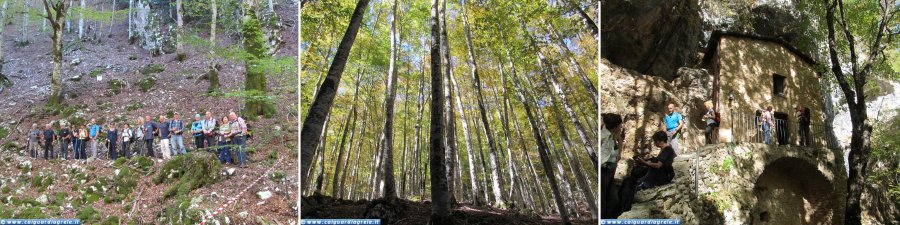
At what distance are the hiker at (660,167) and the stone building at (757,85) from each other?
2.04 m

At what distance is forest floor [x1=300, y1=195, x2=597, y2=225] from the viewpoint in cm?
433

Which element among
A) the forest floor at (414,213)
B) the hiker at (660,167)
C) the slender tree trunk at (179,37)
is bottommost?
the forest floor at (414,213)

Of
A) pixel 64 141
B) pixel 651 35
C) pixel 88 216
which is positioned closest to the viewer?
pixel 88 216

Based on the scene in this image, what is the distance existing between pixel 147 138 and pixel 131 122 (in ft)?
2.30

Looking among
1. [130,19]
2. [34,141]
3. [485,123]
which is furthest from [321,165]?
[130,19]

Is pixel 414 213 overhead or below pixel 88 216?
overhead

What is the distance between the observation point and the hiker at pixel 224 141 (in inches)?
289

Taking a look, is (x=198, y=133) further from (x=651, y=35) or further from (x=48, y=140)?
(x=651, y=35)

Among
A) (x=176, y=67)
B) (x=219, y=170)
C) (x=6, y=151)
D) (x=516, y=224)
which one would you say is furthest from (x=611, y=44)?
(x=6, y=151)

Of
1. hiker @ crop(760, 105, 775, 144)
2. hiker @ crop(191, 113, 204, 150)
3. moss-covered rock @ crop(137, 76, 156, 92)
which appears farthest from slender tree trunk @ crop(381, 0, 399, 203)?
hiker @ crop(760, 105, 775, 144)

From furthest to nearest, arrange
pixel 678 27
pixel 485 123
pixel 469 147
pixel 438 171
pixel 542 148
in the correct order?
1. pixel 678 27
2. pixel 542 148
3. pixel 485 123
4. pixel 469 147
5. pixel 438 171

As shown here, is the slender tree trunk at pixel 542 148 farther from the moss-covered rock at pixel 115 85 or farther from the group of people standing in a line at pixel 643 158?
the moss-covered rock at pixel 115 85

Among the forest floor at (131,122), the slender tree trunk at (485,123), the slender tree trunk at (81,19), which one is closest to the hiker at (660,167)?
the slender tree trunk at (485,123)

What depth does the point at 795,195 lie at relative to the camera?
9188mm
